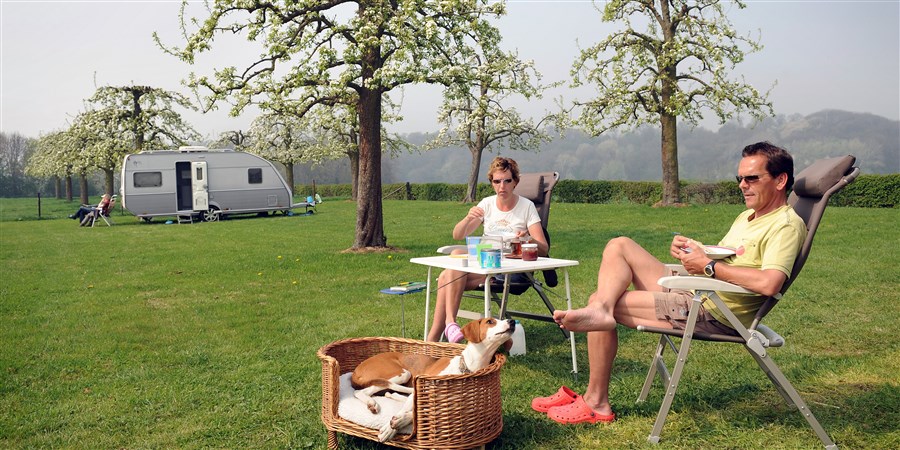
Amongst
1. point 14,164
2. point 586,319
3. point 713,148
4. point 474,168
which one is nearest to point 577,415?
point 586,319

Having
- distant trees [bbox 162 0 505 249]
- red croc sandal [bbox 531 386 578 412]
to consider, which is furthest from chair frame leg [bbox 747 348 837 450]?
distant trees [bbox 162 0 505 249]

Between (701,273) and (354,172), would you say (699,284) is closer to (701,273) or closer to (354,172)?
(701,273)

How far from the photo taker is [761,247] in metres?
3.08

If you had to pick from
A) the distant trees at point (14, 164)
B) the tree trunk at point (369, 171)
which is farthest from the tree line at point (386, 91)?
the distant trees at point (14, 164)

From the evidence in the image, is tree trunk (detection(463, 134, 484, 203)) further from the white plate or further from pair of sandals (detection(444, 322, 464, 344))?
the white plate

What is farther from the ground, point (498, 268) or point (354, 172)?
point (354, 172)

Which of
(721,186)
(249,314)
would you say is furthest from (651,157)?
(249,314)

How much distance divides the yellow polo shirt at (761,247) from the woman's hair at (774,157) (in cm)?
15

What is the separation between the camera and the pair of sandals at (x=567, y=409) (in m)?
3.29

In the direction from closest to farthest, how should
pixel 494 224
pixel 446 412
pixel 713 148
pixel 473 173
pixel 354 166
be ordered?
1. pixel 446 412
2. pixel 494 224
3. pixel 473 173
4. pixel 354 166
5. pixel 713 148

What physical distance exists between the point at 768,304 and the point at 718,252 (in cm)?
28

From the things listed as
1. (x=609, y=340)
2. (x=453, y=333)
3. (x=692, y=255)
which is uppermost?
(x=692, y=255)

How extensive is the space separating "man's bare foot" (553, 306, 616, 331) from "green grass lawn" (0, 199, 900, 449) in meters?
0.48

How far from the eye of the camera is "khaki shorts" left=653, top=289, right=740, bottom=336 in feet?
10.1
